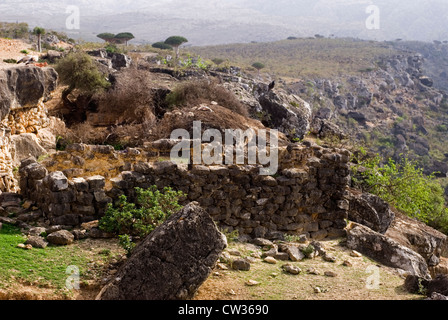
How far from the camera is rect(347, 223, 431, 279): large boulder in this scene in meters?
8.71

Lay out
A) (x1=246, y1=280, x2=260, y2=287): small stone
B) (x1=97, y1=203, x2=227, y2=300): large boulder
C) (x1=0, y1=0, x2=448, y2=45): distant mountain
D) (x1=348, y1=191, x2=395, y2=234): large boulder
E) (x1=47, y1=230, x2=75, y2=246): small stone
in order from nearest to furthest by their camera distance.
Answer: (x1=97, y1=203, x2=227, y2=300): large boulder, (x1=246, y1=280, x2=260, y2=287): small stone, (x1=47, y1=230, x2=75, y2=246): small stone, (x1=348, y1=191, x2=395, y2=234): large boulder, (x1=0, y1=0, x2=448, y2=45): distant mountain

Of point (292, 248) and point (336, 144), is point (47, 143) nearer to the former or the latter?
point (292, 248)

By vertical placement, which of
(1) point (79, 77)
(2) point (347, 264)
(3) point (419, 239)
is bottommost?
(3) point (419, 239)

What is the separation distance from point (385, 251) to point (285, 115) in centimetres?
1175

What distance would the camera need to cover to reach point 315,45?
8994cm

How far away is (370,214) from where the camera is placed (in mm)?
10984

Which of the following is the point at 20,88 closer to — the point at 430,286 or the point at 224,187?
the point at 224,187

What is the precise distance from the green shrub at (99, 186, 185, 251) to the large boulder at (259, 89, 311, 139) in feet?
39.7

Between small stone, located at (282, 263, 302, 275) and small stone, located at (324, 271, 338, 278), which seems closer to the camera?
small stone, located at (282, 263, 302, 275)

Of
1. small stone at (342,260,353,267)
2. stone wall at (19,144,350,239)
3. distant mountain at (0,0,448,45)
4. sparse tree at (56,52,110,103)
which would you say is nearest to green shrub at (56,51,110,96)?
sparse tree at (56,52,110,103)

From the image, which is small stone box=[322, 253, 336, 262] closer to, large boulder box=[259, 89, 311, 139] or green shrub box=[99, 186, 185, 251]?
green shrub box=[99, 186, 185, 251]

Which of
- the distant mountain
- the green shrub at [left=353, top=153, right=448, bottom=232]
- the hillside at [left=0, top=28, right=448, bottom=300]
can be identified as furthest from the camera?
the distant mountain

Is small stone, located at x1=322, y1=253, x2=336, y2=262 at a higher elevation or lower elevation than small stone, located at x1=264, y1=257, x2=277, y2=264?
lower

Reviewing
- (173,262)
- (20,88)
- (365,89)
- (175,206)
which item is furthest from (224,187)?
(365,89)
